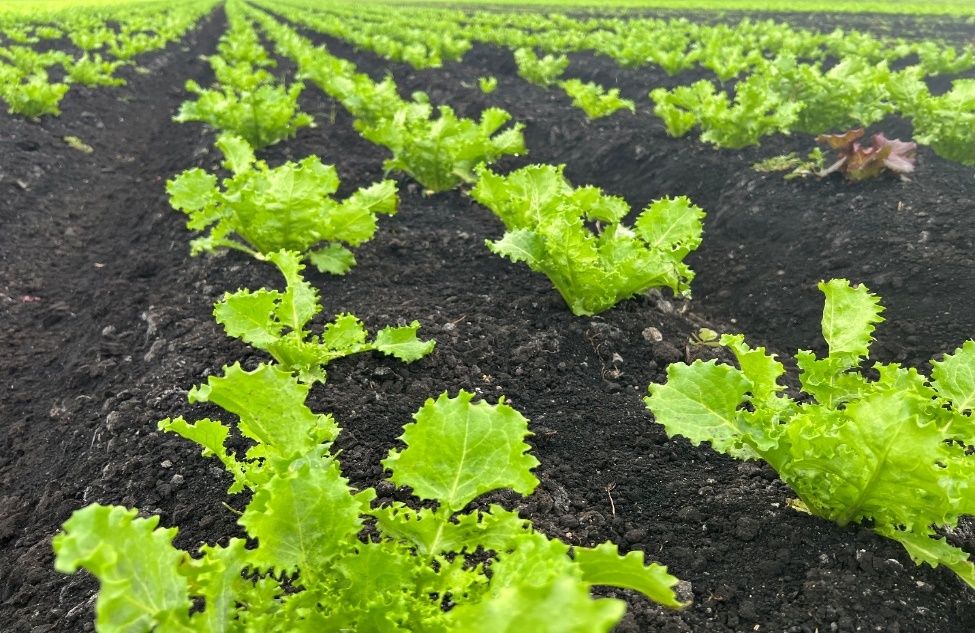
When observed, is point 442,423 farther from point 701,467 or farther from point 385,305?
point 385,305

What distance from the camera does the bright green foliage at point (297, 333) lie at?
3.42 m

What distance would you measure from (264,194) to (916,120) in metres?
6.26

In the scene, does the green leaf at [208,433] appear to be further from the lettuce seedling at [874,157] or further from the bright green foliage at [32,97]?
the bright green foliage at [32,97]

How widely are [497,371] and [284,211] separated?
5.85 ft

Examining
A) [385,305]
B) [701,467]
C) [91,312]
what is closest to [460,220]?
[385,305]

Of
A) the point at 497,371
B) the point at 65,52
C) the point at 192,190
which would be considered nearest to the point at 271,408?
the point at 497,371

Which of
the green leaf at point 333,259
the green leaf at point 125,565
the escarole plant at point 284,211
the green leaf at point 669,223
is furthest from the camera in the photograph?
the green leaf at point 333,259

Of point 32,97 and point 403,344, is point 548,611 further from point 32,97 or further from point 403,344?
point 32,97

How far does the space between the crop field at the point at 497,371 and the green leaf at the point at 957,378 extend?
11 millimetres

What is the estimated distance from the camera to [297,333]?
355cm

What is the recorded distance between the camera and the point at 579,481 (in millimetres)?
3191

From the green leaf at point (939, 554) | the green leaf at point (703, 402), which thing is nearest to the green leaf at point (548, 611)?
the green leaf at point (703, 402)

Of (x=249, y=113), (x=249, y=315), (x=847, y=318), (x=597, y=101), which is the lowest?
(x=597, y=101)

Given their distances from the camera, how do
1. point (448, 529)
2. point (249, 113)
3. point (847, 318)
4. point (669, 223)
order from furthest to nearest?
1. point (249, 113)
2. point (669, 223)
3. point (847, 318)
4. point (448, 529)
